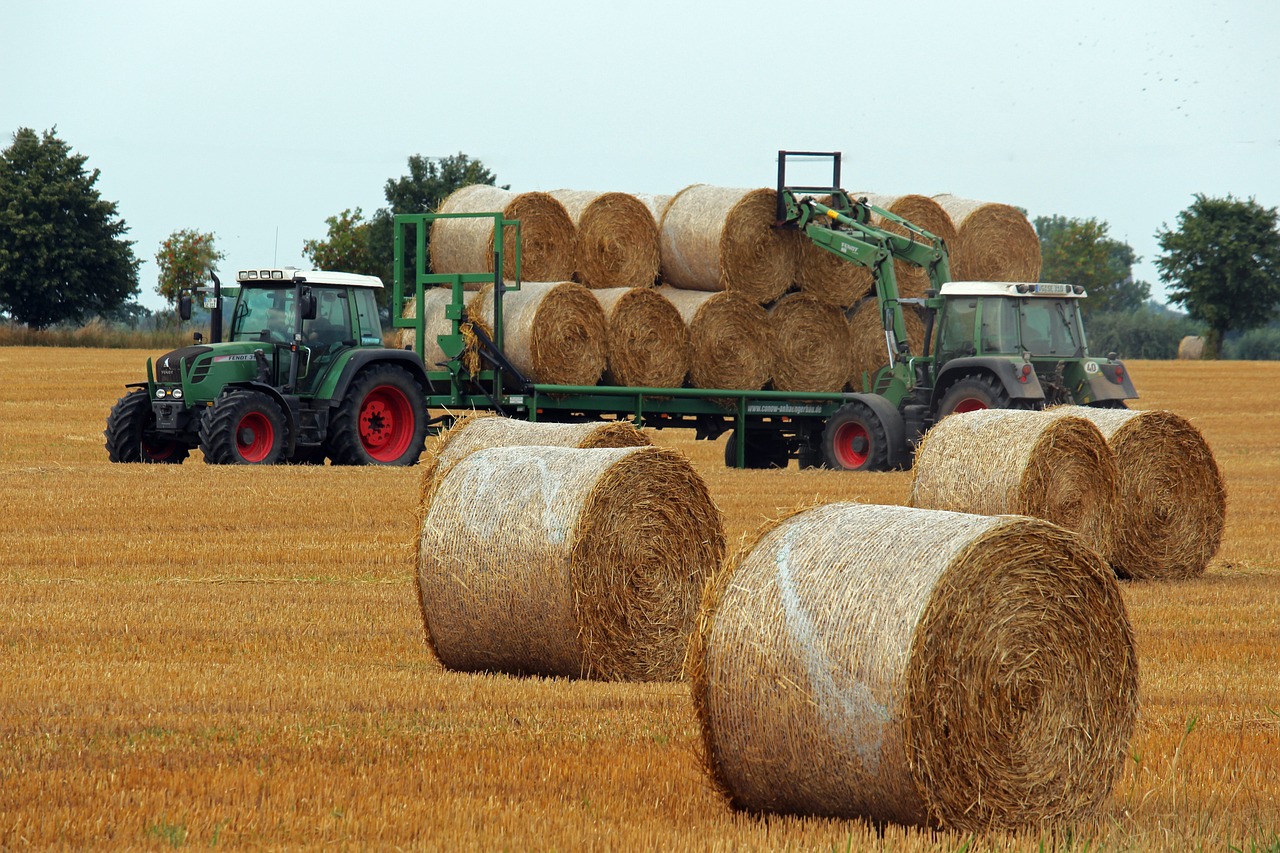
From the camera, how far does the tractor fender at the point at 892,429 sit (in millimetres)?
19891

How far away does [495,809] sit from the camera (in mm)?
5344

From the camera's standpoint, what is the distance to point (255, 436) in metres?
18.6

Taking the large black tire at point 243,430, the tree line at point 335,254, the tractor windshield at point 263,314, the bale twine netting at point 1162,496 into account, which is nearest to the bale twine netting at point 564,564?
the bale twine netting at point 1162,496

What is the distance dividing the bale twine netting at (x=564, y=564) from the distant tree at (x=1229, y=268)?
63944 millimetres

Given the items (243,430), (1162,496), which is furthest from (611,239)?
(1162,496)

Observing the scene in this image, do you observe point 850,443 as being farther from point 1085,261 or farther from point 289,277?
point 1085,261

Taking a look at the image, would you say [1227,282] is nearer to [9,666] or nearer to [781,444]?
[781,444]

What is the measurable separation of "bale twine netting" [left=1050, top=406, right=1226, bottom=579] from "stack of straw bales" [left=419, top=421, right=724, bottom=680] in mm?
4700

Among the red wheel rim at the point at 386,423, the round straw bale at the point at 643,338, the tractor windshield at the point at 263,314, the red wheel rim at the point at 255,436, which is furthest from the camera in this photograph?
the round straw bale at the point at 643,338

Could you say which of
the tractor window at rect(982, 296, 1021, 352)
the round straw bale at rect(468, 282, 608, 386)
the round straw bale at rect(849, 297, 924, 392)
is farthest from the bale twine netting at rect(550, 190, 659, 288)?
the tractor window at rect(982, 296, 1021, 352)

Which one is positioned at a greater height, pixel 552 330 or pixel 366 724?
pixel 552 330

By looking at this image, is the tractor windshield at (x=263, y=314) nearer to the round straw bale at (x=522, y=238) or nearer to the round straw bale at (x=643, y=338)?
the round straw bale at (x=522, y=238)

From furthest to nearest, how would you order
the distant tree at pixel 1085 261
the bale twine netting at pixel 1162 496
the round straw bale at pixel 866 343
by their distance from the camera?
the distant tree at pixel 1085 261, the round straw bale at pixel 866 343, the bale twine netting at pixel 1162 496

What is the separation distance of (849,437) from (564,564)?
1329 cm
